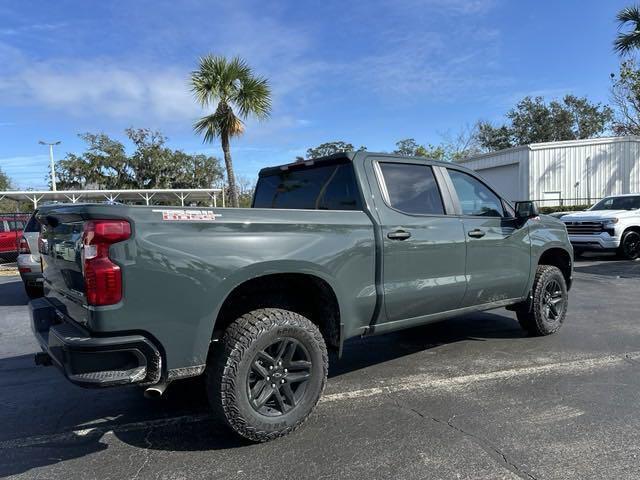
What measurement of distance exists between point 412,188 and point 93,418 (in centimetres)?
313

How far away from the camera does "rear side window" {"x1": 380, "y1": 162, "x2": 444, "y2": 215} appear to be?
428 cm

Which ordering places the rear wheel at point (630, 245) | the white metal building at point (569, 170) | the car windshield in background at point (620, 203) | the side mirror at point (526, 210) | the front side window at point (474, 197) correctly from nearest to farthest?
the front side window at point (474, 197), the side mirror at point (526, 210), the rear wheel at point (630, 245), the car windshield in background at point (620, 203), the white metal building at point (569, 170)

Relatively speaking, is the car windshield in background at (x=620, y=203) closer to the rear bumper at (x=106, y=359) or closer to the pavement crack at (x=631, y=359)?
the pavement crack at (x=631, y=359)

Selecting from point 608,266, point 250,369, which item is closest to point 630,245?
point 608,266

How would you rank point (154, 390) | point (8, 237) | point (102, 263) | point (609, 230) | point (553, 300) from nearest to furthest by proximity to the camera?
1. point (102, 263)
2. point (154, 390)
3. point (553, 300)
4. point (609, 230)
5. point (8, 237)

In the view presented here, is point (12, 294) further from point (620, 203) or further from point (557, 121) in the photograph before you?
point (557, 121)

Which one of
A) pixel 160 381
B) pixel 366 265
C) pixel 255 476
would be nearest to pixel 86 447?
pixel 160 381

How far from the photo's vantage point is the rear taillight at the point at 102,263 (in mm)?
2789

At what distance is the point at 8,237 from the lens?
1443cm

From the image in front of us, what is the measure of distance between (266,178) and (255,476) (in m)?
3.04

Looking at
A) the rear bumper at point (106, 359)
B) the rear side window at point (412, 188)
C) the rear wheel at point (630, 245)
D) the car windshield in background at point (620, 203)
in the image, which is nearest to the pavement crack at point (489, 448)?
the rear side window at point (412, 188)

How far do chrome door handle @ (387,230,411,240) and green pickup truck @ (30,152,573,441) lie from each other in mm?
11

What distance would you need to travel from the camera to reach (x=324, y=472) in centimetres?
300

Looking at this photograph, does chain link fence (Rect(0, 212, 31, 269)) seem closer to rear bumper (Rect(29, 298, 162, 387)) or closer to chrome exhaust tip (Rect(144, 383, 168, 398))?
rear bumper (Rect(29, 298, 162, 387))
